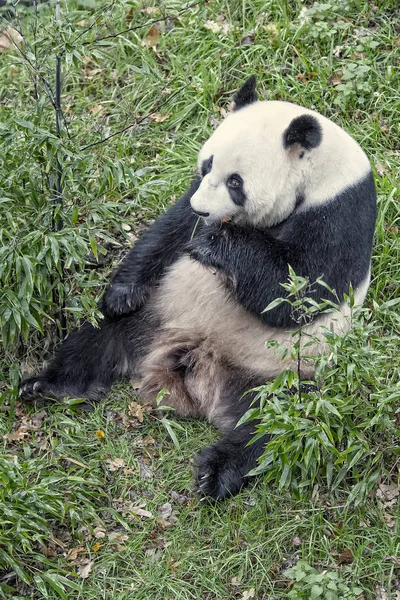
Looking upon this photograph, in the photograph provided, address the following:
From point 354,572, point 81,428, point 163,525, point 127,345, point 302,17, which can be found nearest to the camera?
point 354,572

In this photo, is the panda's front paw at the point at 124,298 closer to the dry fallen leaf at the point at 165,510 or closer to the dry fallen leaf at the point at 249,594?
the dry fallen leaf at the point at 165,510

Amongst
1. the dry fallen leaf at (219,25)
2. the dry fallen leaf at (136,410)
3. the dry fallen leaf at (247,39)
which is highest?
the dry fallen leaf at (219,25)

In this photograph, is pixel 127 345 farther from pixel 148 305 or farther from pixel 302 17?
pixel 302 17

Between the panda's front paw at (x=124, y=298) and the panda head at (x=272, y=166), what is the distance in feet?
2.84

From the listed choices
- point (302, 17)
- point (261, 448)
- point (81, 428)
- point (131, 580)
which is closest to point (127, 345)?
point (81, 428)

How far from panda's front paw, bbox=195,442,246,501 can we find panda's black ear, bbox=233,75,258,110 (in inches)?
81.4

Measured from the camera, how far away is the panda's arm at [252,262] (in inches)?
202

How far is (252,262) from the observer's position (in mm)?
5152

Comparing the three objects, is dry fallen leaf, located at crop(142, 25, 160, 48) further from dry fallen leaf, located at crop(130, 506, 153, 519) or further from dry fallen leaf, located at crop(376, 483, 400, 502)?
dry fallen leaf, located at crop(376, 483, 400, 502)

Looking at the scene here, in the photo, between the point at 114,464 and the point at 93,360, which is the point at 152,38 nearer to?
the point at 93,360

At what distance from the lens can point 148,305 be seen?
5871 millimetres

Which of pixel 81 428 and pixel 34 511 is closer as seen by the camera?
pixel 34 511

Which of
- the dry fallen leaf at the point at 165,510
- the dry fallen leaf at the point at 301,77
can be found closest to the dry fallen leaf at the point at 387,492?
the dry fallen leaf at the point at 165,510

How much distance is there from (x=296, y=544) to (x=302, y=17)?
432cm
